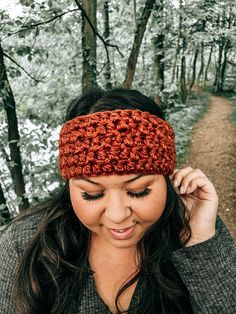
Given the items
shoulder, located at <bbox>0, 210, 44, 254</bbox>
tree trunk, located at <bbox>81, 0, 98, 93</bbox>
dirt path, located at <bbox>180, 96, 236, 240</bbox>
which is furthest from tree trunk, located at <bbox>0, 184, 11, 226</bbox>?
dirt path, located at <bbox>180, 96, 236, 240</bbox>

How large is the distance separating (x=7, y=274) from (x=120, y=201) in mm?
904

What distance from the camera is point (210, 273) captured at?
1.89 meters

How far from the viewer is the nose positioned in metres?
1.53

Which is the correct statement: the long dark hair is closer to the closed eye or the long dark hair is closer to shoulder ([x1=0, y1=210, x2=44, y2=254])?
shoulder ([x1=0, y1=210, x2=44, y2=254])

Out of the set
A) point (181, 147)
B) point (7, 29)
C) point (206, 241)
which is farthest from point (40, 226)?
point (181, 147)

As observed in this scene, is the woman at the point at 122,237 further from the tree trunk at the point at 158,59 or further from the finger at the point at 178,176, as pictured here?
the tree trunk at the point at 158,59

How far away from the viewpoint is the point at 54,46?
7184 millimetres

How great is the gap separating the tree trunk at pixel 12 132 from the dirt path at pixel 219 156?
4330mm

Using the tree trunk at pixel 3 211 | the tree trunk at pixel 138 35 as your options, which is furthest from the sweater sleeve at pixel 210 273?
the tree trunk at pixel 138 35

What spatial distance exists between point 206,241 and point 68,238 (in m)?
0.84

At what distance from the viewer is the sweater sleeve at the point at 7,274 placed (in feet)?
6.28

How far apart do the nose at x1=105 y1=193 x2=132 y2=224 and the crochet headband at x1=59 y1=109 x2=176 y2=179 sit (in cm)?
13

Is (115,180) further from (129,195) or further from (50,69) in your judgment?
(50,69)

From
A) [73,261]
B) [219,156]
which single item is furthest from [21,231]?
[219,156]
